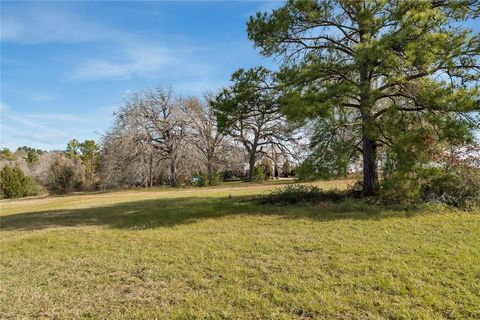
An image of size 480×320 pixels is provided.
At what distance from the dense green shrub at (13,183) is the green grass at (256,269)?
23.2 meters

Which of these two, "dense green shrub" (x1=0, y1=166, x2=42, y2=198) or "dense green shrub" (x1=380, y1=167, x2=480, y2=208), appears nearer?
"dense green shrub" (x1=380, y1=167, x2=480, y2=208)

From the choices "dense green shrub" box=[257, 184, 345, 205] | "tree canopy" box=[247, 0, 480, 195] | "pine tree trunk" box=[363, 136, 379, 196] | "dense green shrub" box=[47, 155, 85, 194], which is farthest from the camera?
"dense green shrub" box=[47, 155, 85, 194]

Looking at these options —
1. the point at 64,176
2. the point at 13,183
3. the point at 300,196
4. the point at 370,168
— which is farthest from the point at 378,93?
the point at 64,176

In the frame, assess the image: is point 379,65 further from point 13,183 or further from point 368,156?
point 13,183

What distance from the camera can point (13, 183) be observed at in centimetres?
2705

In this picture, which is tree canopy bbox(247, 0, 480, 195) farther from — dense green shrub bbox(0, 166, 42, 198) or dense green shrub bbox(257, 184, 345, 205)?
dense green shrub bbox(0, 166, 42, 198)

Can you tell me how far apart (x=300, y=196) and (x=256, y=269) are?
248 inches

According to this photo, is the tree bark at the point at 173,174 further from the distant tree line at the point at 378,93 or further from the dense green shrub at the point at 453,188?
the dense green shrub at the point at 453,188

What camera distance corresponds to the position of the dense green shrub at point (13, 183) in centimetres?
2692

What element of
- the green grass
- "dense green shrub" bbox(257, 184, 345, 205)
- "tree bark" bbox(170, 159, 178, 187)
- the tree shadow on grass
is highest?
"tree bark" bbox(170, 159, 178, 187)

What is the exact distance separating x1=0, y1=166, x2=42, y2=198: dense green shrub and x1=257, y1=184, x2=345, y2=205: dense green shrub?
2492 centimetres

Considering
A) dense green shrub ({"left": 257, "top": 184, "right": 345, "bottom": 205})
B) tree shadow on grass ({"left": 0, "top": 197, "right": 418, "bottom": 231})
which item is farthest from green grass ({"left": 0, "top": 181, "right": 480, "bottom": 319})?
dense green shrub ({"left": 257, "top": 184, "right": 345, "bottom": 205})

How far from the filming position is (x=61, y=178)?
107 feet

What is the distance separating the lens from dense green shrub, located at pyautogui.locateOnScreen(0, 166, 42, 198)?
26922 mm
